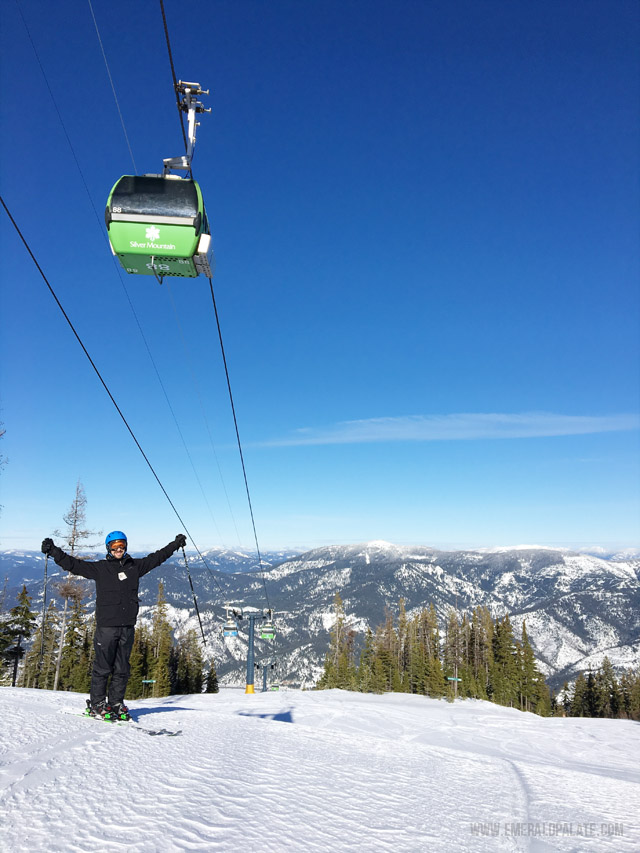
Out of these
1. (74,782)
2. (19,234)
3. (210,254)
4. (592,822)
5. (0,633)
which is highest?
(210,254)

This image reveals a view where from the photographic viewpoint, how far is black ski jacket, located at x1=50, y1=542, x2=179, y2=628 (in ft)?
22.4

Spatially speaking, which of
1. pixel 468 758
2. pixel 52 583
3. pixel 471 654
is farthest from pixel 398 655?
pixel 468 758

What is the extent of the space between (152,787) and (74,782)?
56cm

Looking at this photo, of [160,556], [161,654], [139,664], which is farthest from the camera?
[161,654]

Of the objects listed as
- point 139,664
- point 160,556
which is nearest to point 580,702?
point 139,664

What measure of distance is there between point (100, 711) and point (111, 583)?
164 centimetres

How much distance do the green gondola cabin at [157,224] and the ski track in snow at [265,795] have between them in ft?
24.8

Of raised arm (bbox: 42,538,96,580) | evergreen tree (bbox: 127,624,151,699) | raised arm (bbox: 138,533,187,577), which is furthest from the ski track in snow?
evergreen tree (bbox: 127,624,151,699)

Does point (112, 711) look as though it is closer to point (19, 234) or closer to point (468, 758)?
Result: point (468, 758)

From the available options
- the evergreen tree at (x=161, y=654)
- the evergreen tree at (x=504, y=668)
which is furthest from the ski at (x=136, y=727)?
the evergreen tree at (x=504, y=668)

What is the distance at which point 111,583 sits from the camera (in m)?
6.96

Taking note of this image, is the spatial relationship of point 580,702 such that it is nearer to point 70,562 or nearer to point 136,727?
point 136,727

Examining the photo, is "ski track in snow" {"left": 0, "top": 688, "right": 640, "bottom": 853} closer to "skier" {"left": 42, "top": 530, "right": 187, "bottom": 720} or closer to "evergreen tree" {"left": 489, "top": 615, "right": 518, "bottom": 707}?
"skier" {"left": 42, "top": 530, "right": 187, "bottom": 720}

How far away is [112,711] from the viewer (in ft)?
21.8
